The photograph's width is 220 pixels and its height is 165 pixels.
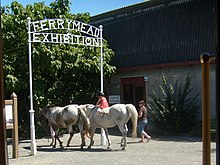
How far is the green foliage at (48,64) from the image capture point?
1278 cm

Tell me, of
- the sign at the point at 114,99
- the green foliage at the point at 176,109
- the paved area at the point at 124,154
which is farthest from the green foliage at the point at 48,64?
the paved area at the point at 124,154

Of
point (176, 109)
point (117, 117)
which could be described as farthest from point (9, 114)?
point (176, 109)

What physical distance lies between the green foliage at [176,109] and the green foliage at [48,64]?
257 centimetres

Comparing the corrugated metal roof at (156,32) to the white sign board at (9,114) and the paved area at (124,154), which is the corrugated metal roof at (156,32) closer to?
the paved area at (124,154)

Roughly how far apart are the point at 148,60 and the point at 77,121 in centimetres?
528

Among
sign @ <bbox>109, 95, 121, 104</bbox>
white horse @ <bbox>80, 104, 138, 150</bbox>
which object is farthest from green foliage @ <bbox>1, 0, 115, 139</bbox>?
white horse @ <bbox>80, 104, 138, 150</bbox>

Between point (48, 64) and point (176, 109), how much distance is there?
4565mm

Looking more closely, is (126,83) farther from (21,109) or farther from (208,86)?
(208,86)

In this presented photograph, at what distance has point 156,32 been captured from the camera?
1413 cm

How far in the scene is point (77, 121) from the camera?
10445 millimetres

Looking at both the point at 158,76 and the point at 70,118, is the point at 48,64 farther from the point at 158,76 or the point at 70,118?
the point at 158,76

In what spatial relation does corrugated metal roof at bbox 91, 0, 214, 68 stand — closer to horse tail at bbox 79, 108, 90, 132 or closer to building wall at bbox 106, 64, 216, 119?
building wall at bbox 106, 64, 216, 119

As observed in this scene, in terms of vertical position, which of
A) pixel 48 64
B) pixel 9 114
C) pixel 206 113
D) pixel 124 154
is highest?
pixel 48 64

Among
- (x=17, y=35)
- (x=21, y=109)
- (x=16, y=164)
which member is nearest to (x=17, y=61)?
(x=17, y=35)
